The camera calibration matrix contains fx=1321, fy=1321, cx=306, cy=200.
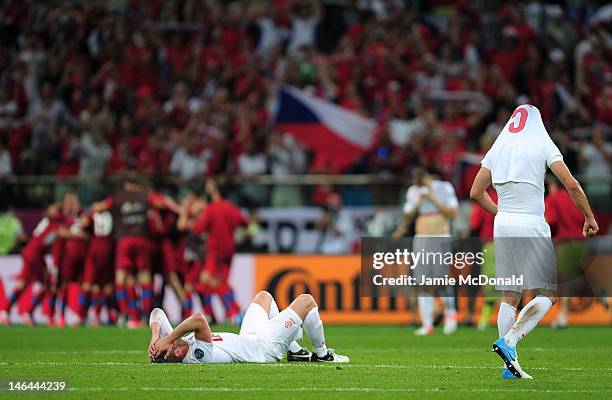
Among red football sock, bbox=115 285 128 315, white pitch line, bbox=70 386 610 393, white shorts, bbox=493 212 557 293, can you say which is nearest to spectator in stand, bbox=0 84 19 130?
red football sock, bbox=115 285 128 315

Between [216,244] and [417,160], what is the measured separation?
4489 millimetres

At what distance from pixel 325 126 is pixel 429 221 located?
235 inches

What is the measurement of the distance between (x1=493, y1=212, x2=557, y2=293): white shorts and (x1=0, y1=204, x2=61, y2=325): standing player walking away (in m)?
13.8

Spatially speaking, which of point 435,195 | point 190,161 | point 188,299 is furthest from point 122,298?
point 435,195

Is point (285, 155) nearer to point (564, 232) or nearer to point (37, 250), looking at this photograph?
point (37, 250)

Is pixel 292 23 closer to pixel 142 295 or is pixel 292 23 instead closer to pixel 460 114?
pixel 460 114

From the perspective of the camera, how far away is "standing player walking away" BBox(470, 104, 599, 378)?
11500mm

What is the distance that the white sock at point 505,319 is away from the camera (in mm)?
11625

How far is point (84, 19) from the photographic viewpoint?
29.2 meters

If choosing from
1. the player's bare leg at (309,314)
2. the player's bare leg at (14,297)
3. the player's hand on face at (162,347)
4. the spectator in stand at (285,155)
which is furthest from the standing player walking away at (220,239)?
the player's hand on face at (162,347)

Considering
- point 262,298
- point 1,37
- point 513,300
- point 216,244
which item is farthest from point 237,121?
point 513,300

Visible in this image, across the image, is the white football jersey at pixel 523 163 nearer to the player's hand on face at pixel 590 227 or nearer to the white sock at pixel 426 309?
the player's hand on face at pixel 590 227

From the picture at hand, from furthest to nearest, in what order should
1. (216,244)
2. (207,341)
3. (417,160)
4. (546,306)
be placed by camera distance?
1. (417,160)
2. (216,244)
3. (207,341)
4. (546,306)

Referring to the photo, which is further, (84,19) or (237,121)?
(84,19)
